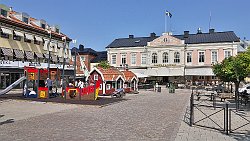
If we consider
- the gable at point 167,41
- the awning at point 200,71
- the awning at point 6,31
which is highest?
the gable at point 167,41

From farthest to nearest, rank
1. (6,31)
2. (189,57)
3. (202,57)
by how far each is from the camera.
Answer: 1. (189,57)
2. (202,57)
3. (6,31)

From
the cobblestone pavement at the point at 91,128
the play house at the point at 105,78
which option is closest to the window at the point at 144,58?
the play house at the point at 105,78

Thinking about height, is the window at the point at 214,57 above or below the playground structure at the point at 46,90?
above

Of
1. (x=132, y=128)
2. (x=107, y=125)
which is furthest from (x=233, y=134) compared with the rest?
(x=107, y=125)

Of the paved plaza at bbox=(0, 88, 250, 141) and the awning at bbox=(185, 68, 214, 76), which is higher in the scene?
the awning at bbox=(185, 68, 214, 76)

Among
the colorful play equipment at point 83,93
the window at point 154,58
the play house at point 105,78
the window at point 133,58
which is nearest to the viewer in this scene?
the colorful play equipment at point 83,93

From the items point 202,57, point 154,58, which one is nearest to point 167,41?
point 154,58

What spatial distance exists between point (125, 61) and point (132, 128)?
167 feet

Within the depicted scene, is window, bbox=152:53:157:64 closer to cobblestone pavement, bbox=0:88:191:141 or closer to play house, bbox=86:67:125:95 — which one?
play house, bbox=86:67:125:95

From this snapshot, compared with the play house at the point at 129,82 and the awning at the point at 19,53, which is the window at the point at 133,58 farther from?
the awning at the point at 19,53

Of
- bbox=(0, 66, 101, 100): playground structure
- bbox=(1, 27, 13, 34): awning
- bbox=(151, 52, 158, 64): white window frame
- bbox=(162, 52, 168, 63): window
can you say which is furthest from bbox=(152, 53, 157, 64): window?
bbox=(0, 66, 101, 100): playground structure

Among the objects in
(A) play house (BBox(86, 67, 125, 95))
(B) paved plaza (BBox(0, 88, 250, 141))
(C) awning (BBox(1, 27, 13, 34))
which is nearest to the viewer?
(B) paved plaza (BBox(0, 88, 250, 141))

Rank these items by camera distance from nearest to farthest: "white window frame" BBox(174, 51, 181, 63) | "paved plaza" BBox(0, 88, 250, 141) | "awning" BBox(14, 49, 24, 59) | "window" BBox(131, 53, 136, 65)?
"paved plaza" BBox(0, 88, 250, 141) < "awning" BBox(14, 49, 24, 59) < "white window frame" BBox(174, 51, 181, 63) < "window" BBox(131, 53, 136, 65)

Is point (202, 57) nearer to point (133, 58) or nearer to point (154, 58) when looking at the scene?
point (154, 58)
